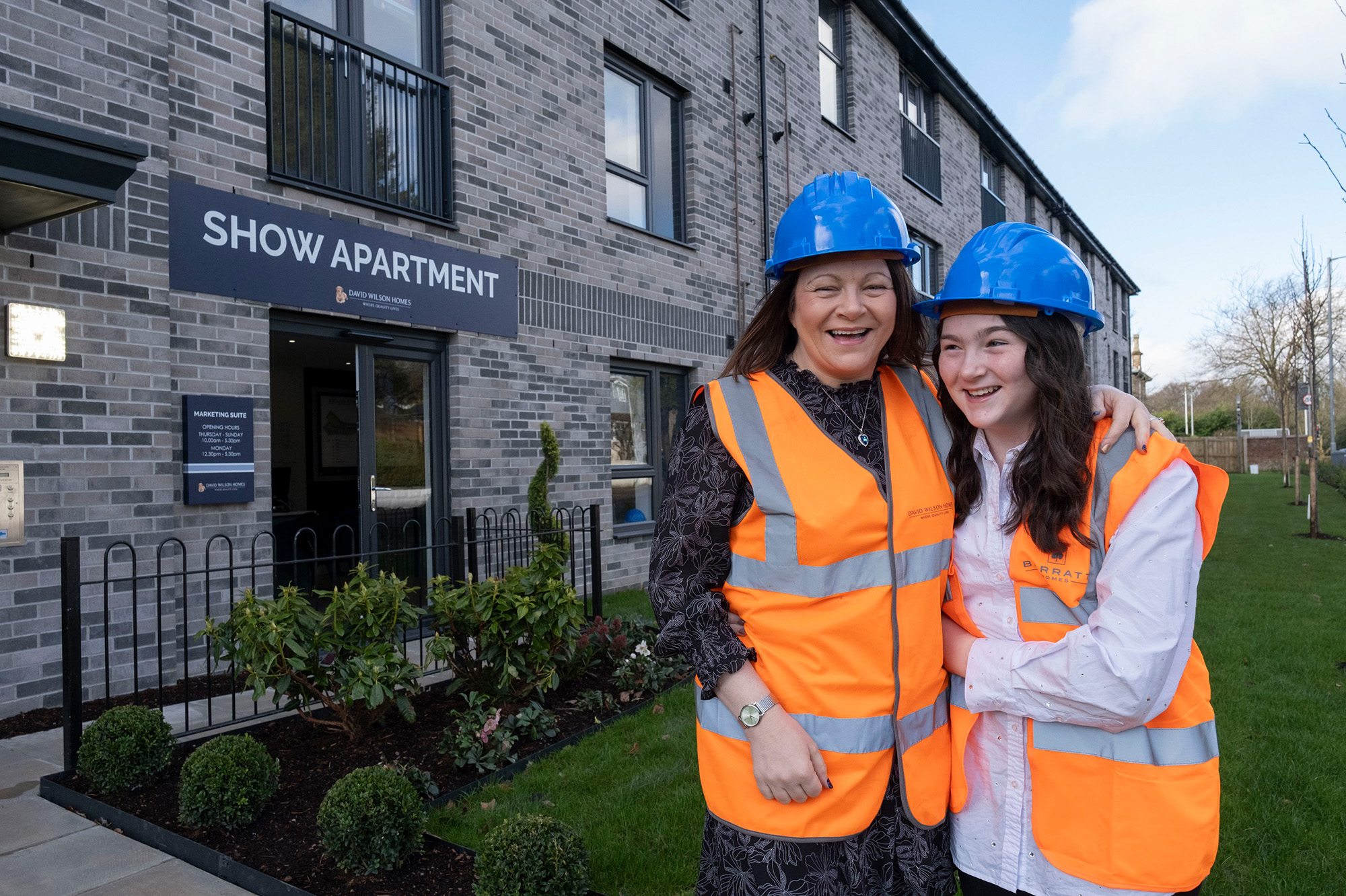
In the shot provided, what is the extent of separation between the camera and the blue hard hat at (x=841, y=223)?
66.5 inches

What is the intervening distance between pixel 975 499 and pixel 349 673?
333 centimetres

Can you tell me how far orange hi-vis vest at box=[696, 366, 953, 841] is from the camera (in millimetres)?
1585

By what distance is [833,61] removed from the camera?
14.4m

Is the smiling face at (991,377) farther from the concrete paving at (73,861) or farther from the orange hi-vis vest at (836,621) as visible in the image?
the concrete paving at (73,861)

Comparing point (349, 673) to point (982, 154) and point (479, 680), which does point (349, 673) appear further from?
point (982, 154)

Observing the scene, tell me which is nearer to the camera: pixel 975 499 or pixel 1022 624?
pixel 1022 624

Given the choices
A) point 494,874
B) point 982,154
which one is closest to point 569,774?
point 494,874

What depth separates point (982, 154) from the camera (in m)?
21.9

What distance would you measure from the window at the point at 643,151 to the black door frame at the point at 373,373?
3126mm

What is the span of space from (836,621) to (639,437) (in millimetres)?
8486

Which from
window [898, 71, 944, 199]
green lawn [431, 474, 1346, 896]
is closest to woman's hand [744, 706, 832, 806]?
green lawn [431, 474, 1346, 896]

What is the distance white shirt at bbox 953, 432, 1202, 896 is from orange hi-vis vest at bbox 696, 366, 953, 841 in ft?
0.26

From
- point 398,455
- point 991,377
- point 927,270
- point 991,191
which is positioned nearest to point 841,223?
point 991,377

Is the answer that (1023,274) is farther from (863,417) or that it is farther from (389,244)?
(389,244)
